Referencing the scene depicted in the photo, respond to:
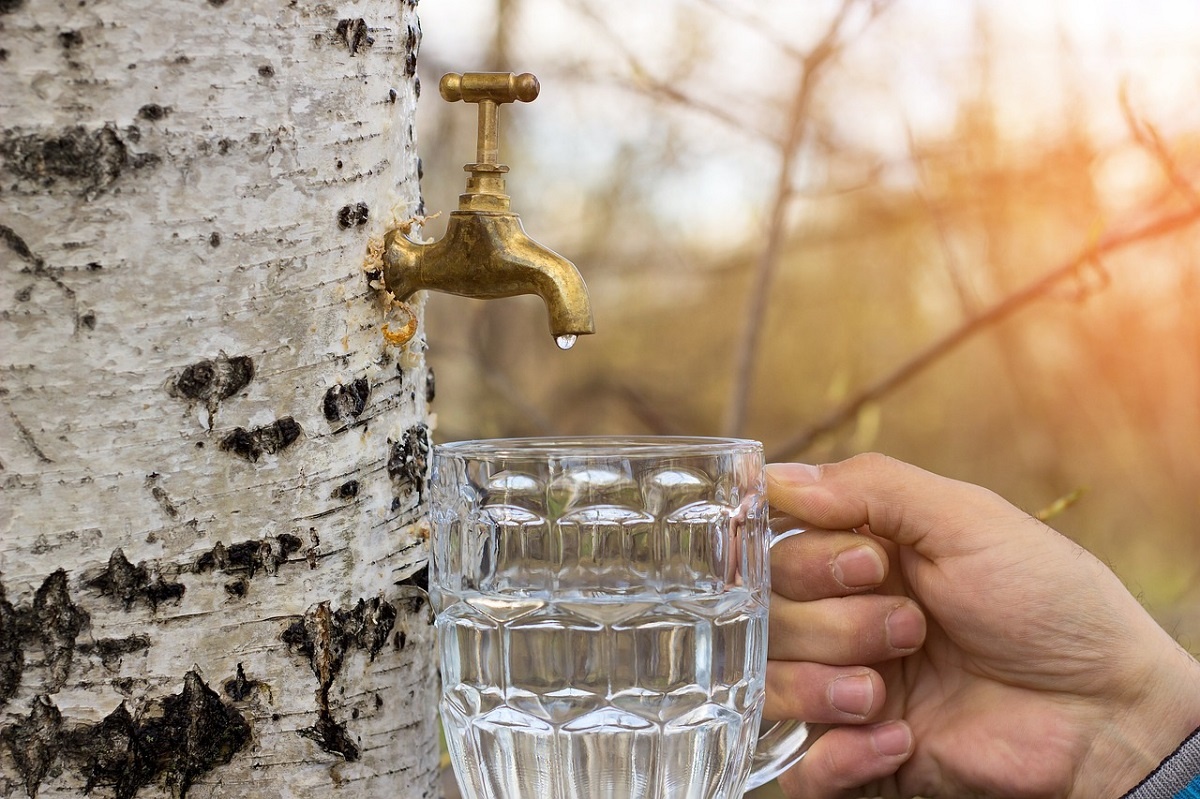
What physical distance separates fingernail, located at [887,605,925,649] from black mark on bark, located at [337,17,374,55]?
23.5 inches

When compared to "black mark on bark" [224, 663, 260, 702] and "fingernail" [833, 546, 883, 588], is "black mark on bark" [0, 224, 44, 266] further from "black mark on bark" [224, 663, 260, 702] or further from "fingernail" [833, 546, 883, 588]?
"fingernail" [833, 546, 883, 588]

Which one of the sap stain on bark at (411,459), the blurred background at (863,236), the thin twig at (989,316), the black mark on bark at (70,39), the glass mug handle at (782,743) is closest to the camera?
the black mark on bark at (70,39)

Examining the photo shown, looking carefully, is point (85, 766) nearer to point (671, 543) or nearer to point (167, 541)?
point (167, 541)

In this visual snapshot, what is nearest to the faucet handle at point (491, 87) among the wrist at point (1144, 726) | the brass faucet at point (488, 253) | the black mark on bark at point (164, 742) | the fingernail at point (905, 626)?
the brass faucet at point (488, 253)

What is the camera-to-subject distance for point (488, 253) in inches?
26.8

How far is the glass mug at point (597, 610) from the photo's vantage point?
636 millimetres

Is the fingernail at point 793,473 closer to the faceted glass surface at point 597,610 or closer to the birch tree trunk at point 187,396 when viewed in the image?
the faceted glass surface at point 597,610

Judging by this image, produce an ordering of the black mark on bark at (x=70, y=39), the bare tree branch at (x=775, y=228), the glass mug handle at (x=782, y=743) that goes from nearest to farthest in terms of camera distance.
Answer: the black mark on bark at (x=70, y=39) < the glass mug handle at (x=782, y=743) < the bare tree branch at (x=775, y=228)

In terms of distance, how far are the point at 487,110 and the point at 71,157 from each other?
0.83 feet

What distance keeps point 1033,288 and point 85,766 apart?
4.92ft

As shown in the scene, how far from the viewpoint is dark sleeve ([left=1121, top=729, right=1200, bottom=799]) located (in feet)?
2.84

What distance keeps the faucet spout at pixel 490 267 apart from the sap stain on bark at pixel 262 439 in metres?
0.12

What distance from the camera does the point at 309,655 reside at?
0.67 m

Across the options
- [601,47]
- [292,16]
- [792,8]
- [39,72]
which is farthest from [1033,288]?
[39,72]
